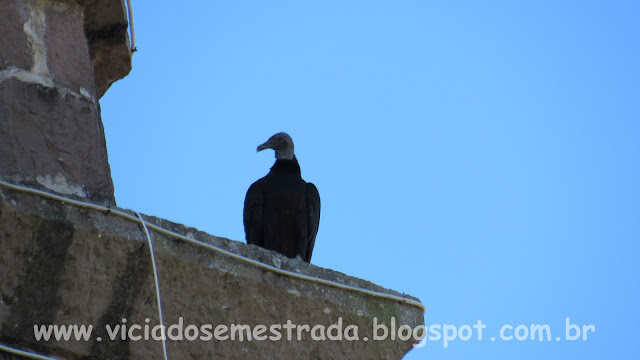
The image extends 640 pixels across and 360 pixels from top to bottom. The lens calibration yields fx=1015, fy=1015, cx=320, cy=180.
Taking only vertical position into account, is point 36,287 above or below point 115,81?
below

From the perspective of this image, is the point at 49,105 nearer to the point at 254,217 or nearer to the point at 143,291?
the point at 143,291

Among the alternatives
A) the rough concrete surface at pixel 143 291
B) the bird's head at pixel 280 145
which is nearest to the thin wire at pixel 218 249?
the rough concrete surface at pixel 143 291

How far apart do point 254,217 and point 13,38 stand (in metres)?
3.43

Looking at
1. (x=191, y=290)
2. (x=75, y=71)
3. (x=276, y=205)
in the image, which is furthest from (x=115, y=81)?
(x=276, y=205)

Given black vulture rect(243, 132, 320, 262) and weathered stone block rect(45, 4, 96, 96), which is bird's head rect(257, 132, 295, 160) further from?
weathered stone block rect(45, 4, 96, 96)

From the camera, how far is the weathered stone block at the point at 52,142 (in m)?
2.28

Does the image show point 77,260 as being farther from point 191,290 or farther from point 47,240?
point 191,290

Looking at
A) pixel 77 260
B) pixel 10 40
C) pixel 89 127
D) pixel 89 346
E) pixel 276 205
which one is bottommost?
pixel 89 346

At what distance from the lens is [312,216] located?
19.0ft

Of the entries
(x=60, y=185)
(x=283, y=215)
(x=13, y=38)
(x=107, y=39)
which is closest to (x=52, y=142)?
(x=60, y=185)

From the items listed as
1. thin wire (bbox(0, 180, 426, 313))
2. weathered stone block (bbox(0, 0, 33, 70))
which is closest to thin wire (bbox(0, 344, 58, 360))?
thin wire (bbox(0, 180, 426, 313))

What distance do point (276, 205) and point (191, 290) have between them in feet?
11.6

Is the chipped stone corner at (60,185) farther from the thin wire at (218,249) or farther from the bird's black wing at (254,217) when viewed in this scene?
the bird's black wing at (254,217)

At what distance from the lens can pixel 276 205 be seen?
5777 millimetres
